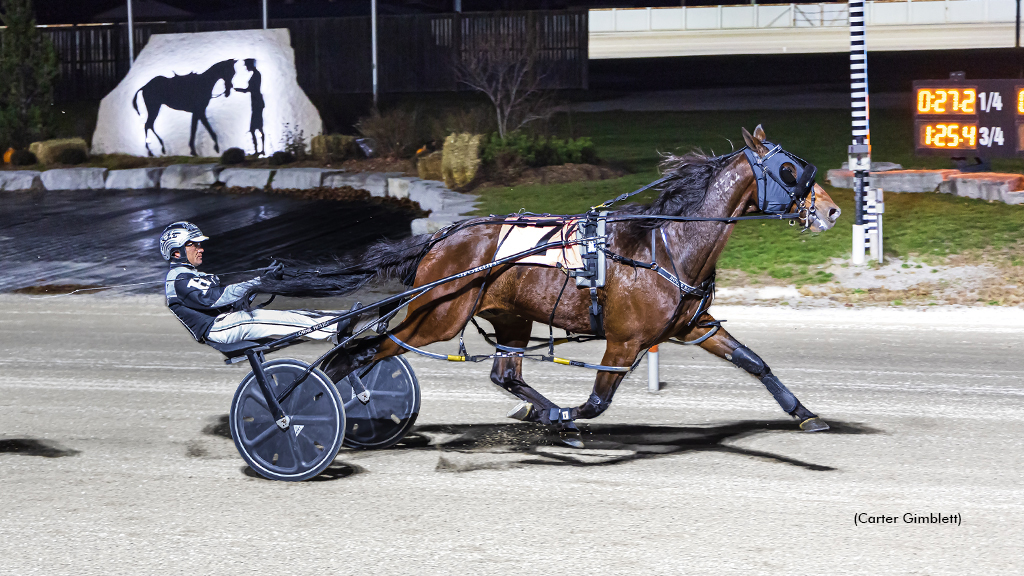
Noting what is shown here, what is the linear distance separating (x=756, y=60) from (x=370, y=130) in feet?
66.6

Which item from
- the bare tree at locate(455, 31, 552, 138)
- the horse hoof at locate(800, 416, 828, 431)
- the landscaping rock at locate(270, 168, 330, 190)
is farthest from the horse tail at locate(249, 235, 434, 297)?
the bare tree at locate(455, 31, 552, 138)

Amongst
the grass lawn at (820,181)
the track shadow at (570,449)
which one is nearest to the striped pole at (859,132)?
the grass lawn at (820,181)

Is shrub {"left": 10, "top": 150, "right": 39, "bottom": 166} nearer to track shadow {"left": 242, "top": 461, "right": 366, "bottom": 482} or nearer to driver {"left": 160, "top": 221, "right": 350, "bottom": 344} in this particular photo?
driver {"left": 160, "top": 221, "right": 350, "bottom": 344}

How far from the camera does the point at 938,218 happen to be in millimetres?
15289

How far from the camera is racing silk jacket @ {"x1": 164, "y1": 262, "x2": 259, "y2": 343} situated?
20.6ft

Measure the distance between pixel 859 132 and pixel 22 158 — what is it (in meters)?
17.6

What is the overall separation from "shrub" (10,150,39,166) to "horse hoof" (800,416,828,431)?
67.2 ft

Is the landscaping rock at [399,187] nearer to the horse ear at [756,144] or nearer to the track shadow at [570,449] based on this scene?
the track shadow at [570,449]

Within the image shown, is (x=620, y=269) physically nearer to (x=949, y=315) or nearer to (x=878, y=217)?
(x=949, y=315)

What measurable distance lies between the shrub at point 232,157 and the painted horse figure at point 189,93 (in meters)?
1.02

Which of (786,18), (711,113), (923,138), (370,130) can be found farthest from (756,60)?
(923,138)

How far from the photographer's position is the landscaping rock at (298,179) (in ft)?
69.9

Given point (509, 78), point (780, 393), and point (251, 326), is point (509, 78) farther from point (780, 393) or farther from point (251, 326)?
point (251, 326)

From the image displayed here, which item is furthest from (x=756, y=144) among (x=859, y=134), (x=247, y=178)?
(x=247, y=178)
